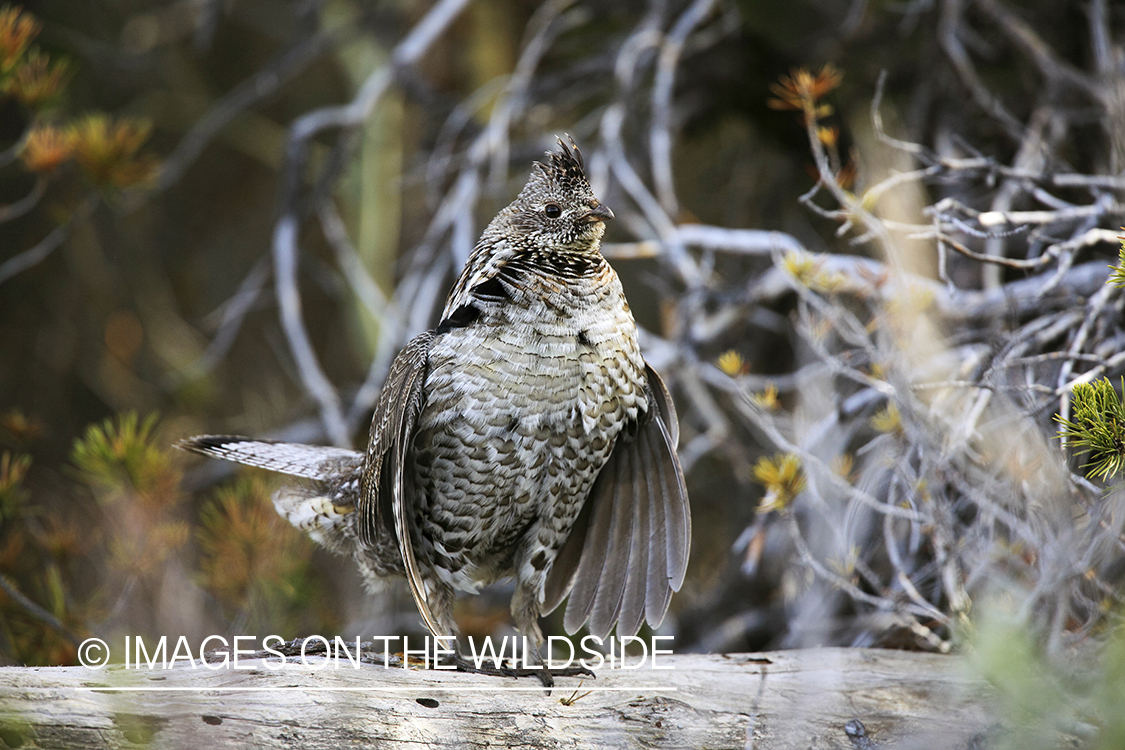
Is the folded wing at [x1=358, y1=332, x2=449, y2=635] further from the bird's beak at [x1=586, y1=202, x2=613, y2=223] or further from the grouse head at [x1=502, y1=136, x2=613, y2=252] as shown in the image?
the bird's beak at [x1=586, y1=202, x2=613, y2=223]

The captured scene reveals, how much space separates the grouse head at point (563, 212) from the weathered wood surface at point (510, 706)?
1185mm

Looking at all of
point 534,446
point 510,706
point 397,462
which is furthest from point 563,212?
point 510,706

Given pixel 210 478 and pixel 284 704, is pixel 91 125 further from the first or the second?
pixel 284 704

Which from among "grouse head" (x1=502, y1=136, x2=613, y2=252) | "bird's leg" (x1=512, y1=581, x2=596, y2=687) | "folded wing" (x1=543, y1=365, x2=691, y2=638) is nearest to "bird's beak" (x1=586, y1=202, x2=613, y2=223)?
"grouse head" (x1=502, y1=136, x2=613, y2=252)

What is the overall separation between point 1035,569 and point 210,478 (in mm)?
3310

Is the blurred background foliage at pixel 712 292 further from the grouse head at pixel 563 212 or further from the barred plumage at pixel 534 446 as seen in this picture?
the grouse head at pixel 563 212

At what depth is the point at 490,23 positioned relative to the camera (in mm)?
5125

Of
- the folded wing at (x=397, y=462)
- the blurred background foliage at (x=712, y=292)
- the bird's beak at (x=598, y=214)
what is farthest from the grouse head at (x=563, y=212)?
the blurred background foliage at (x=712, y=292)

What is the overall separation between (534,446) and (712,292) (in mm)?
1270

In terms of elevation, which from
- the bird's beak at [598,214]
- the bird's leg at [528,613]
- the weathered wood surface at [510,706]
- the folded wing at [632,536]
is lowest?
the weathered wood surface at [510,706]

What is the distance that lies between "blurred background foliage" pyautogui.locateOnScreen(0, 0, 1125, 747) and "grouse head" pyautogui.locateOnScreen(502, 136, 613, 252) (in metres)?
0.60

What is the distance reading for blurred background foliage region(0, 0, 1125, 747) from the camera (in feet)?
7.88

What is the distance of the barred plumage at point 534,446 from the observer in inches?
92.0

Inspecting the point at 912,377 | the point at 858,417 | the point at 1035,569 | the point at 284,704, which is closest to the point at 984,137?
the point at 858,417
